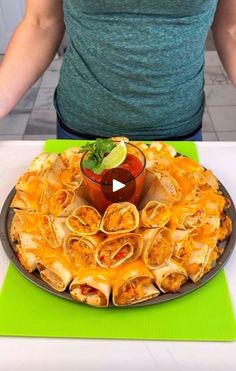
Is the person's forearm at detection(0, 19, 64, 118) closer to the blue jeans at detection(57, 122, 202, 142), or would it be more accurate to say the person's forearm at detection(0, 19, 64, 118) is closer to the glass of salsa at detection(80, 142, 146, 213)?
the blue jeans at detection(57, 122, 202, 142)

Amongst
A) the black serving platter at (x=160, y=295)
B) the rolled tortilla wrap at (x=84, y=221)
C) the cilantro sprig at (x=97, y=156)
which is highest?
the cilantro sprig at (x=97, y=156)

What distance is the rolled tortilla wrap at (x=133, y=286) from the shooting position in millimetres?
546

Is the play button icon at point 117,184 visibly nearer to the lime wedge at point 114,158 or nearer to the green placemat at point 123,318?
the lime wedge at point 114,158

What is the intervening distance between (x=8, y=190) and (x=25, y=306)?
25 cm

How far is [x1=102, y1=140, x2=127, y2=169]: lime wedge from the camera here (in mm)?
584

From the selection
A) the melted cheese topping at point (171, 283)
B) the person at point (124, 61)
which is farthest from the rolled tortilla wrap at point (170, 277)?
the person at point (124, 61)

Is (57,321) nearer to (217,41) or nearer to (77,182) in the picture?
(77,182)

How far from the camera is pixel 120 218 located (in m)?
0.59

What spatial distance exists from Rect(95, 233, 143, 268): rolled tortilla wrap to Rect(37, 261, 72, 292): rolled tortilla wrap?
48mm

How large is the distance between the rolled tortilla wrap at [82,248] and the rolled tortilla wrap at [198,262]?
129 mm

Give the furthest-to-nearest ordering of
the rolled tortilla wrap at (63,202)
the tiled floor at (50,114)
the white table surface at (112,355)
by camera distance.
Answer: the tiled floor at (50,114) → the rolled tortilla wrap at (63,202) → the white table surface at (112,355)

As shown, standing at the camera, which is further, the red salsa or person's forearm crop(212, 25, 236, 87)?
person's forearm crop(212, 25, 236, 87)

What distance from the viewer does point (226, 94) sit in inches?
95.1

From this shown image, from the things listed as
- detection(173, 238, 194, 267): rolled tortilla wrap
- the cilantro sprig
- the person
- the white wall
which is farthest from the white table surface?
the white wall
